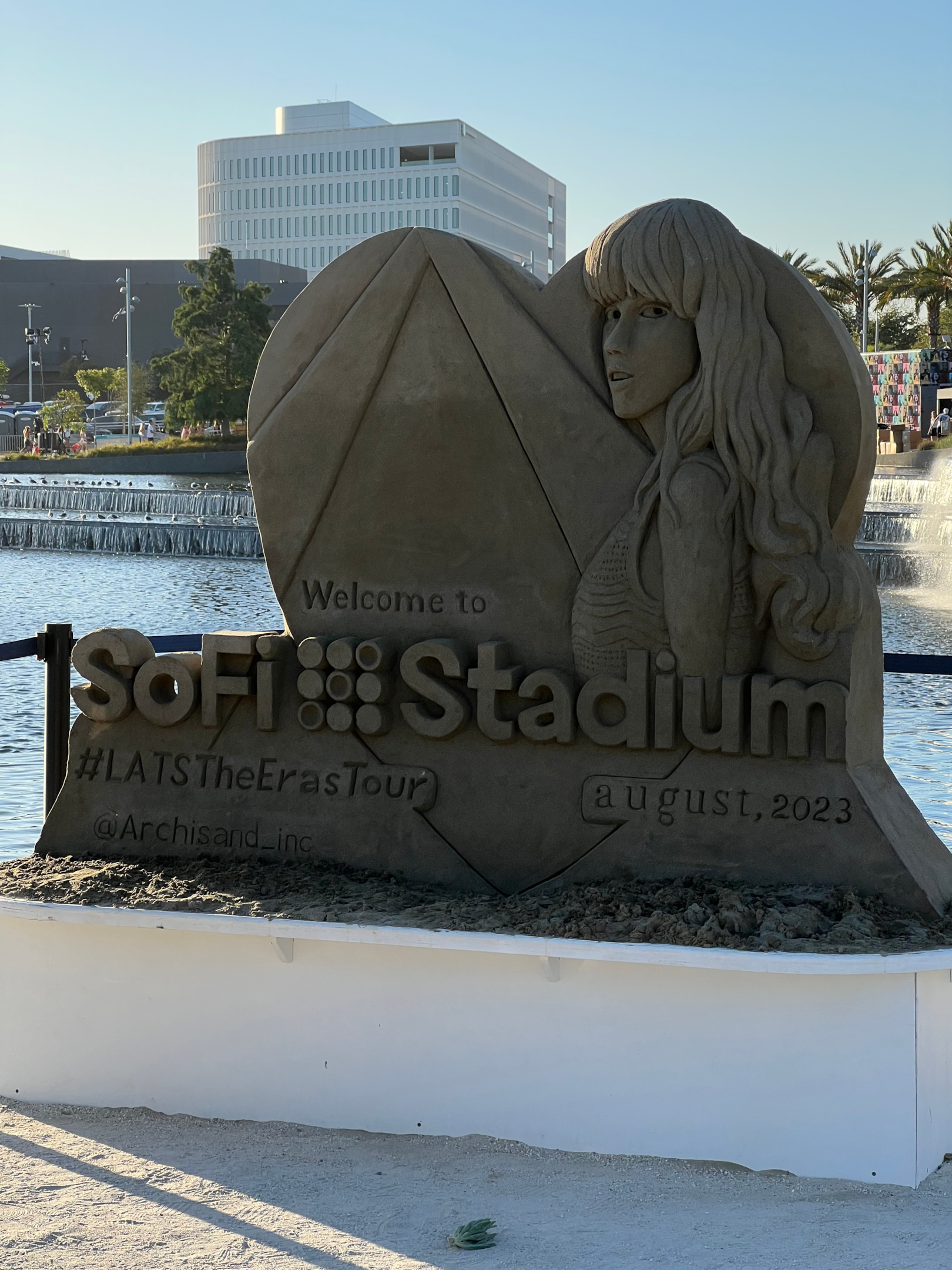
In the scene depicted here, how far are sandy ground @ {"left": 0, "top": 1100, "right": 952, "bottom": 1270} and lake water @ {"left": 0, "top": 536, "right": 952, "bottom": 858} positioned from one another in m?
→ 2.97

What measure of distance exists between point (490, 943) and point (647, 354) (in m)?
1.78

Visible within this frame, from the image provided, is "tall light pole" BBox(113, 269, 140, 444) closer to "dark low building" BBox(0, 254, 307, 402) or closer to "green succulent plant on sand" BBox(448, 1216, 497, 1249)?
"dark low building" BBox(0, 254, 307, 402)

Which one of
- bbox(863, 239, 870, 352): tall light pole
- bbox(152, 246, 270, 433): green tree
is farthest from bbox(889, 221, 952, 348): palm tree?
bbox(152, 246, 270, 433): green tree

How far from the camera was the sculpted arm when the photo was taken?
4094 millimetres

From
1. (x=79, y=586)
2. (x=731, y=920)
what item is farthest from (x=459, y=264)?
(x=79, y=586)

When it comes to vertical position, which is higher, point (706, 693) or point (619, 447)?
point (619, 447)

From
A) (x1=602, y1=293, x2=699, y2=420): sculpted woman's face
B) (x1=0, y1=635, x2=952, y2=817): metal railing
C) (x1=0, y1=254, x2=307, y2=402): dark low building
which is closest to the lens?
(x1=602, y1=293, x2=699, y2=420): sculpted woman's face

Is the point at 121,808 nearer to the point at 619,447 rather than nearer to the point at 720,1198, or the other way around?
the point at 619,447

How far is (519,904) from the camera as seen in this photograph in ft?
13.5

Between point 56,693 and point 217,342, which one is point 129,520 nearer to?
point 56,693

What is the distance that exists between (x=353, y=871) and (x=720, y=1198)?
1.57 meters

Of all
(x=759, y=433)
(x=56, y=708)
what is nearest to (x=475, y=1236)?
(x=759, y=433)

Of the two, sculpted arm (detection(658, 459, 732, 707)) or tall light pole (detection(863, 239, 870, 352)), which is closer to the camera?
sculpted arm (detection(658, 459, 732, 707))

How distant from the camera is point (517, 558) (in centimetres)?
449
